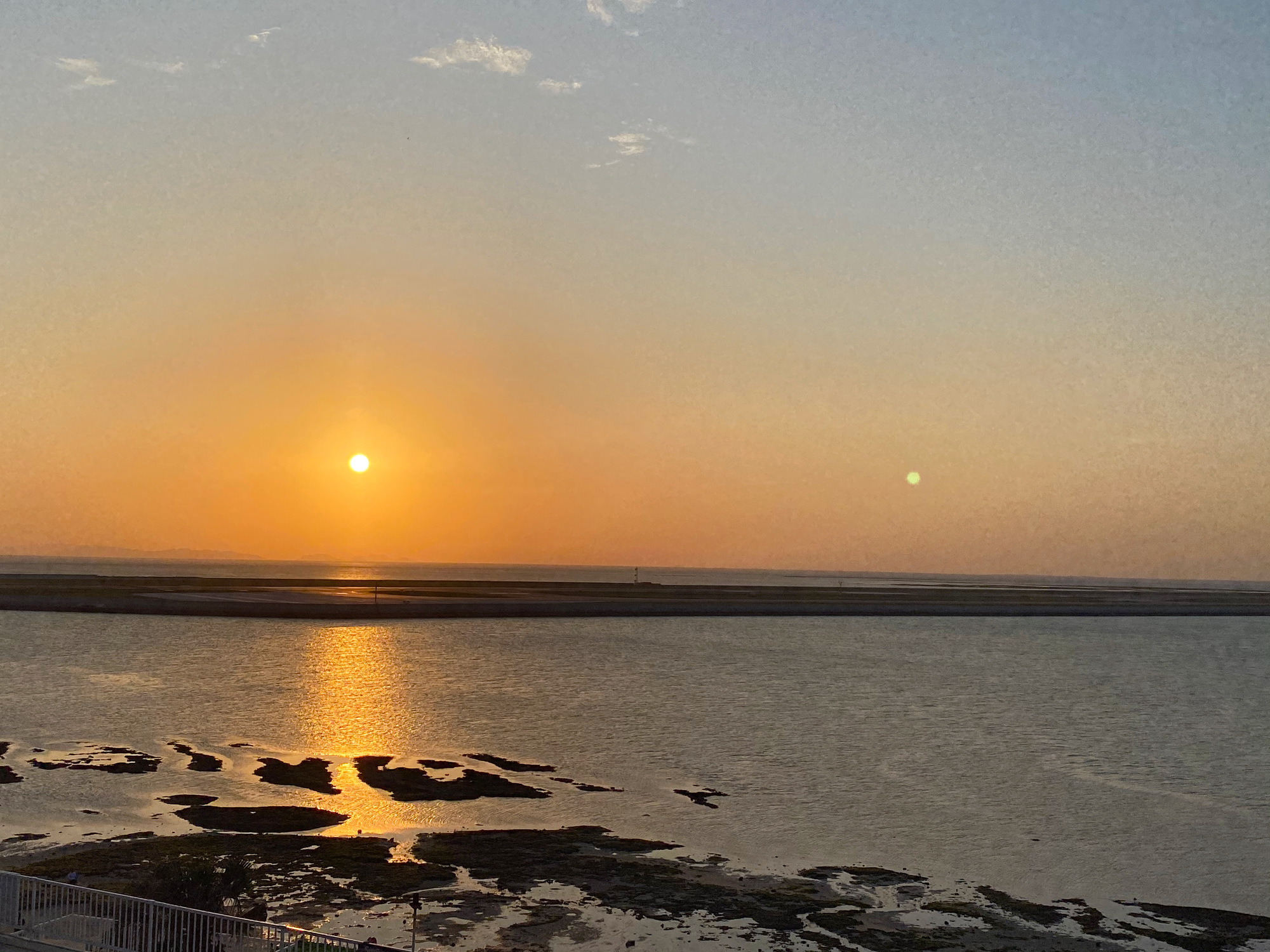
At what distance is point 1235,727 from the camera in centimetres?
5994

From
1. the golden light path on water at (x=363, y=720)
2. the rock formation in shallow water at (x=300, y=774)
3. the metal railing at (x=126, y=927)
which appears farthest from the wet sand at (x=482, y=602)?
the metal railing at (x=126, y=927)

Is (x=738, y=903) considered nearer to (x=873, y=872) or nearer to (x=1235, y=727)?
(x=873, y=872)

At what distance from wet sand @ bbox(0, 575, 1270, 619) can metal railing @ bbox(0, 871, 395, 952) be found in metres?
99.4

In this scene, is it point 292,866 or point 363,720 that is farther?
point 363,720

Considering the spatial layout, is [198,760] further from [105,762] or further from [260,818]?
[260,818]

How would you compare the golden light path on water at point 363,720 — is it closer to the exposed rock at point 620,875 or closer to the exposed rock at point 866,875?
the exposed rock at point 620,875

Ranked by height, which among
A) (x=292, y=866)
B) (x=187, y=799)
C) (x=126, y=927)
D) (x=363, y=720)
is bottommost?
(x=363, y=720)

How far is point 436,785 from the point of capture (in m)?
39.0

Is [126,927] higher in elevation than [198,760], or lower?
higher

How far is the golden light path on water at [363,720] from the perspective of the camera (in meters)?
34.7

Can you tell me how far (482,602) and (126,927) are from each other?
112 m

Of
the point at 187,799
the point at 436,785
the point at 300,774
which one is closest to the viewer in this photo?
the point at 187,799

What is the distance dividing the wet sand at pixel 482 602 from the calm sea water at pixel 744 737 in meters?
14.0

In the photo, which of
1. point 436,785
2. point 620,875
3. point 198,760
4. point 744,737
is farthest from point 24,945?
point 744,737
